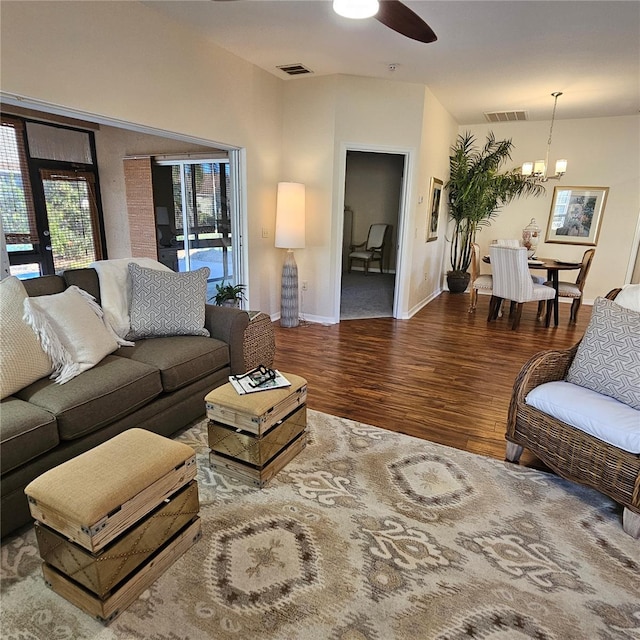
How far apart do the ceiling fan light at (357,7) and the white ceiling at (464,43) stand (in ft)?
3.34

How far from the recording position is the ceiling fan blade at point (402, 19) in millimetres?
1968

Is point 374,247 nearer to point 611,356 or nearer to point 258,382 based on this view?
point 611,356

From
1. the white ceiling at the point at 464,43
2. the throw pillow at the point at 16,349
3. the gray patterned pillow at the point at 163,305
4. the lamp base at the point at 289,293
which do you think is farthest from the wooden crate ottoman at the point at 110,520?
the lamp base at the point at 289,293


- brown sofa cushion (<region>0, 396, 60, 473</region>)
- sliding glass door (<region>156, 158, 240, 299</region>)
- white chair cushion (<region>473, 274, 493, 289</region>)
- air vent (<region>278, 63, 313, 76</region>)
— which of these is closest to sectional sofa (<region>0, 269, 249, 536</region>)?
brown sofa cushion (<region>0, 396, 60, 473</region>)

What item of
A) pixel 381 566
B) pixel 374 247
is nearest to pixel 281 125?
pixel 374 247

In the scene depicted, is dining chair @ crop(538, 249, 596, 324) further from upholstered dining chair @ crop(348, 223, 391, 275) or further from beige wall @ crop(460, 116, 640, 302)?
upholstered dining chair @ crop(348, 223, 391, 275)

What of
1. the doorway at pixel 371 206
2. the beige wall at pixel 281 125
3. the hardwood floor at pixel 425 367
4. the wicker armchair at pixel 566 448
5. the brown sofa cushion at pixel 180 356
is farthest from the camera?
the doorway at pixel 371 206

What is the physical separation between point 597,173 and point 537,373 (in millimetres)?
5493

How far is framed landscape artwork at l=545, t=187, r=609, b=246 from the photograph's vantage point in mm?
6164

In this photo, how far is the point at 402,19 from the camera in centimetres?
209

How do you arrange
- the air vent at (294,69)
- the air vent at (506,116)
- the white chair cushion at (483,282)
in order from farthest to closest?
the air vent at (506,116)
the white chair cushion at (483,282)
the air vent at (294,69)

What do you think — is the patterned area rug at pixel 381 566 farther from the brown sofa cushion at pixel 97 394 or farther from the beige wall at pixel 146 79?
the beige wall at pixel 146 79

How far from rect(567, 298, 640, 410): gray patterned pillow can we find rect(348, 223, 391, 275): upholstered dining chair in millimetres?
6729

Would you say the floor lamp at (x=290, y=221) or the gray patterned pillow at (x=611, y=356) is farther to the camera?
the floor lamp at (x=290, y=221)
